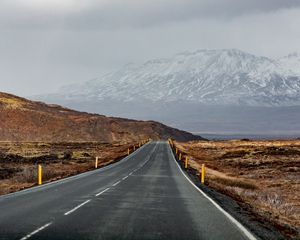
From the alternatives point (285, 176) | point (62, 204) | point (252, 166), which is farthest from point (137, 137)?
point (62, 204)

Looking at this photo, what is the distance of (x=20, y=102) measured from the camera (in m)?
181

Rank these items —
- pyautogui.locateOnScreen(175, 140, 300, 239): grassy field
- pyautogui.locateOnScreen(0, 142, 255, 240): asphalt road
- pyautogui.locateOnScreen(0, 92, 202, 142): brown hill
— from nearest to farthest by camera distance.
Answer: pyautogui.locateOnScreen(0, 142, 255, 240): asphalt road, pyautogui.locateOnScreen(175, 140, 300, 239): grassy field, pyautogui.locateOnScreen(0, 92, 202, 142): brown hill

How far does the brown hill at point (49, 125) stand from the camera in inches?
6196

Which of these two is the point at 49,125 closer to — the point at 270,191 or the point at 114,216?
the point at 270,191

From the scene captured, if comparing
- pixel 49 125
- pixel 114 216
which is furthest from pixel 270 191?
pixel 49 125

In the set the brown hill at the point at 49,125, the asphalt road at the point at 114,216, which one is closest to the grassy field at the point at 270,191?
the asphalt road at the point at 114,216

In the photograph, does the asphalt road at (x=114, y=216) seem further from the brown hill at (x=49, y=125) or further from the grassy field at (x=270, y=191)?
the brown hill at (x=49, y=125)

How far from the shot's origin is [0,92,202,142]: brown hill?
157375mm

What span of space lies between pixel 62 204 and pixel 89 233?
265 inches

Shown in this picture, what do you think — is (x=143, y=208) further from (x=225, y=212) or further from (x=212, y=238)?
(x=212, y=238)

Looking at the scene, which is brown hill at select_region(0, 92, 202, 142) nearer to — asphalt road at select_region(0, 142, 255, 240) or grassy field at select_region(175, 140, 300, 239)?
grassy field at select_region(175, 140, 300, 239)

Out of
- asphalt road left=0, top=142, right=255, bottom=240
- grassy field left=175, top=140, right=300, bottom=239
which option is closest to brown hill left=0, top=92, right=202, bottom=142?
grassy field left=175, top=140, right=300, bottom=239

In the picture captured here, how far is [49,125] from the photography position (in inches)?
6471

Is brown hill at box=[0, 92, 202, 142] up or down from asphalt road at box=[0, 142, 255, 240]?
up
